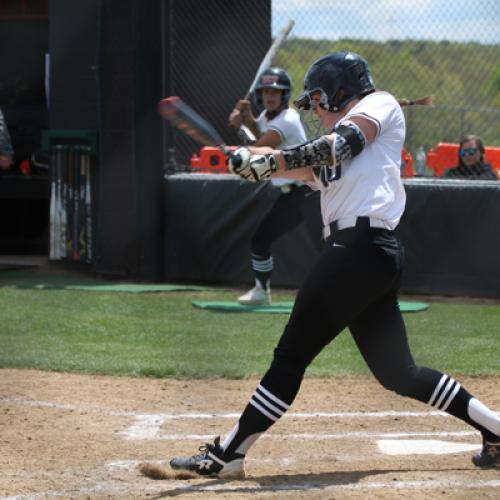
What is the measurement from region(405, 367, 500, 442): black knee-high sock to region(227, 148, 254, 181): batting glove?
99 cm

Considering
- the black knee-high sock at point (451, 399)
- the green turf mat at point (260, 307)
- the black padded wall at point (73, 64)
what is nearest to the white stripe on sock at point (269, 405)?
the black knee-high sock at point (451, 399)

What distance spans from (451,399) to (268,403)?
690 mm

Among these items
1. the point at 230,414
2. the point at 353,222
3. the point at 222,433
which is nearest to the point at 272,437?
the point at 222,433

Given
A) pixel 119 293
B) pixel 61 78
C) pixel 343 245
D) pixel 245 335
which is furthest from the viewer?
pixel 61 78

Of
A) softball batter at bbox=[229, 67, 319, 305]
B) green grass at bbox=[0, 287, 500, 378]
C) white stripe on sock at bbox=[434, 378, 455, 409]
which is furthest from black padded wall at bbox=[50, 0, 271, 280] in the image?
white stripe on sock at bbox=[434, 378, 455, 409]

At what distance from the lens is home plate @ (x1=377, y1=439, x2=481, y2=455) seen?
14.5 ft

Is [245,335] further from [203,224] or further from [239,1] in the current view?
[239,1]

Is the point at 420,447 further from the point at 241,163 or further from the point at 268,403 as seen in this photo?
the point at 241,163

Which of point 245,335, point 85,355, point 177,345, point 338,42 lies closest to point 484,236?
point 338,42

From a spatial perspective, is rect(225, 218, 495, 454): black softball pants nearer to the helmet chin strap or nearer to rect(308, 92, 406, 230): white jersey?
rect(308, 92, 406, 230): white jersey

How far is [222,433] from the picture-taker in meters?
4.82

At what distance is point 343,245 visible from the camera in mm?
3814

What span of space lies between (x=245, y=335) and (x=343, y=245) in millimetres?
3680

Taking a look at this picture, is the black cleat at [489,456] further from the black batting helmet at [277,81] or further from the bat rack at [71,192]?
the bat rack at [71,192]
